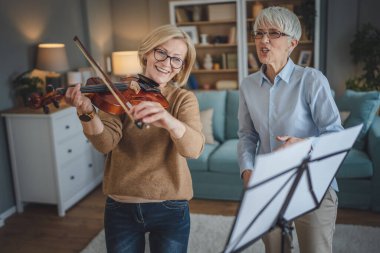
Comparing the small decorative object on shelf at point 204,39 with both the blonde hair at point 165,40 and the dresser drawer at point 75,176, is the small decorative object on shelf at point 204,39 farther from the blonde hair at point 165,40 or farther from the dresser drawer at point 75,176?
the blonde hair at point 165,40

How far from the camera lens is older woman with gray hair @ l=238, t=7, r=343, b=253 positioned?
55.3 inches

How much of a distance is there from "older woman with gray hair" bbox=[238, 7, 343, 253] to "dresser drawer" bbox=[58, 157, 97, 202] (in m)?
1.99

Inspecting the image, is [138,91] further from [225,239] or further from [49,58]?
[49,58]

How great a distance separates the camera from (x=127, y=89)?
1.40m

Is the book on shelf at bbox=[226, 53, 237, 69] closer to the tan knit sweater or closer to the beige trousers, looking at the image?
the beige trousers

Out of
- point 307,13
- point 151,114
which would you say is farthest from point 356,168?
point 151,114

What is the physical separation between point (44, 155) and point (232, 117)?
1.66m

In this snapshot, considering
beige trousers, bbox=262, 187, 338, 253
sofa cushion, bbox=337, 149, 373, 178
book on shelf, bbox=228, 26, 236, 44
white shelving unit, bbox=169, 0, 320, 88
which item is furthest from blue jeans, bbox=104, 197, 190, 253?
book on shelf, bbox=228, 26, 236, 44

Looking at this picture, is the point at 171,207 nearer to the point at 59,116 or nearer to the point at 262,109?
the point at 262,109

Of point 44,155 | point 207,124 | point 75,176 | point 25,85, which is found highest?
point 25,85

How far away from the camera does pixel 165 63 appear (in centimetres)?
128

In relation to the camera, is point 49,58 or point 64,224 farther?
point 49,58

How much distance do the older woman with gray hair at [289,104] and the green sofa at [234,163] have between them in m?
1.57

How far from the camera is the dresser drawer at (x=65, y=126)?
3.01 meters
